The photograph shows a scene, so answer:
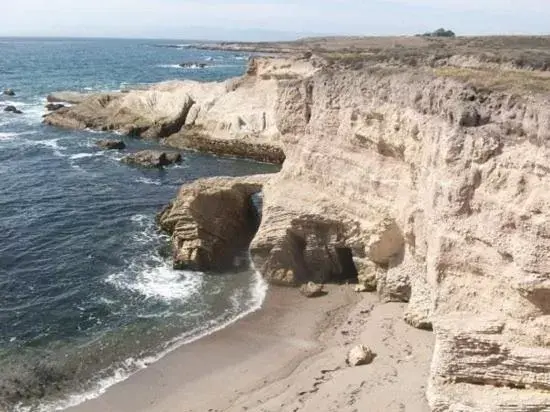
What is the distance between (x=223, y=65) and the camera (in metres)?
146

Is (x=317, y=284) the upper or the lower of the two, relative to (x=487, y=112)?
lower

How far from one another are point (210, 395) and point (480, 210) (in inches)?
376

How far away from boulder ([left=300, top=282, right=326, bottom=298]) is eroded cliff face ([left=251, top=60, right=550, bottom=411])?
0.67m

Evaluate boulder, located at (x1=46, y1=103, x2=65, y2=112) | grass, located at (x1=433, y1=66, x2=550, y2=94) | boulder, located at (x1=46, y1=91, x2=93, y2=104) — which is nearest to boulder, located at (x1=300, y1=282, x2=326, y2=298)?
grass, located at (x1=433, y1=66, x2=550, y2=94)

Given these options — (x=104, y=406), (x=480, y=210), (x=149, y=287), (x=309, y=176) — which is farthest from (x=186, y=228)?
(x=480, y=210)

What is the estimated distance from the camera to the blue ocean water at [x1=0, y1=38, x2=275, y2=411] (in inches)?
780

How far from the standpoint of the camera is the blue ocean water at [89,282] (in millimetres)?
19812

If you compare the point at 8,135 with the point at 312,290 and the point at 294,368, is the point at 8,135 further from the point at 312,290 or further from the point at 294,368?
the point at 294,368

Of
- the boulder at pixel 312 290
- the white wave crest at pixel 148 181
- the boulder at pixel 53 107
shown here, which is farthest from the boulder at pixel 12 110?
the boulder at pixel 312 290

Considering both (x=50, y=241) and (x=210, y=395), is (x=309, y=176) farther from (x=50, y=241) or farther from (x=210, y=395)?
(x=50, y=241)

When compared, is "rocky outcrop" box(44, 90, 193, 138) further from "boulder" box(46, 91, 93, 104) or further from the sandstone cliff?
the sandstone cliff

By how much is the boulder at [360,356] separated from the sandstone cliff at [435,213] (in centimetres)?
227

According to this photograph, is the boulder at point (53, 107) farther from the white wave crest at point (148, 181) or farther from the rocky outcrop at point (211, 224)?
the rocky outcrop at point (211, 224)

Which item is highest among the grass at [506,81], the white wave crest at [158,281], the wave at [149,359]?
Answer: the grass at [506,81]
